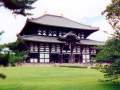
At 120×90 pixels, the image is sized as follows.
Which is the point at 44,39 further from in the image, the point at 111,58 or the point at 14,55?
the point at 14,55

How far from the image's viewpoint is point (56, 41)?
2341 inches

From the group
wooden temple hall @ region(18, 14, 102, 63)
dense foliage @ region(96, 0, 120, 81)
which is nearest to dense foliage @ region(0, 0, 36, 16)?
dense foliage @ region(96, 0, 120, 81)

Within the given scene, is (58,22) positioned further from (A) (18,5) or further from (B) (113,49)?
(A) (18,5)

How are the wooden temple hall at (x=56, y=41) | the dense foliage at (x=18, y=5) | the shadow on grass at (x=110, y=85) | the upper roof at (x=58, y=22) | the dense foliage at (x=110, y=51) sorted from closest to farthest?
the dense foliage at (x=18, y=5) → the shadow on grass at (x=110, y=85) → the dense foliage at (x=110, y=51) → the wooden temple hall at (x=56, y=41) → the upper roof at (x=58, y=22)

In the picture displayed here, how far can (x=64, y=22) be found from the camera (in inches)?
2670

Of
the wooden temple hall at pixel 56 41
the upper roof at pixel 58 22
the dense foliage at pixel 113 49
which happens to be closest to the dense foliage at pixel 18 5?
the dense foliage at pixel 113 49

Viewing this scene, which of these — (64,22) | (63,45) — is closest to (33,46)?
(63,45)

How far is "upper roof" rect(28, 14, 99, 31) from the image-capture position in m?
62.9

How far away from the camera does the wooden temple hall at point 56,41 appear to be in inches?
2277

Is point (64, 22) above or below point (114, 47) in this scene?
above

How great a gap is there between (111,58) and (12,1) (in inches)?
359

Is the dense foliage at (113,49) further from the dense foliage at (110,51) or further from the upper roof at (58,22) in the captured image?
the upper roof at (58,22)

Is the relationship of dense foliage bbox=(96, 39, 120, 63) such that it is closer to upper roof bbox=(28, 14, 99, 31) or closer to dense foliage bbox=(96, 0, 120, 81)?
dense foliage bbox=(96, 0, 120, 81)

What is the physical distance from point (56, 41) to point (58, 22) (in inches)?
302
